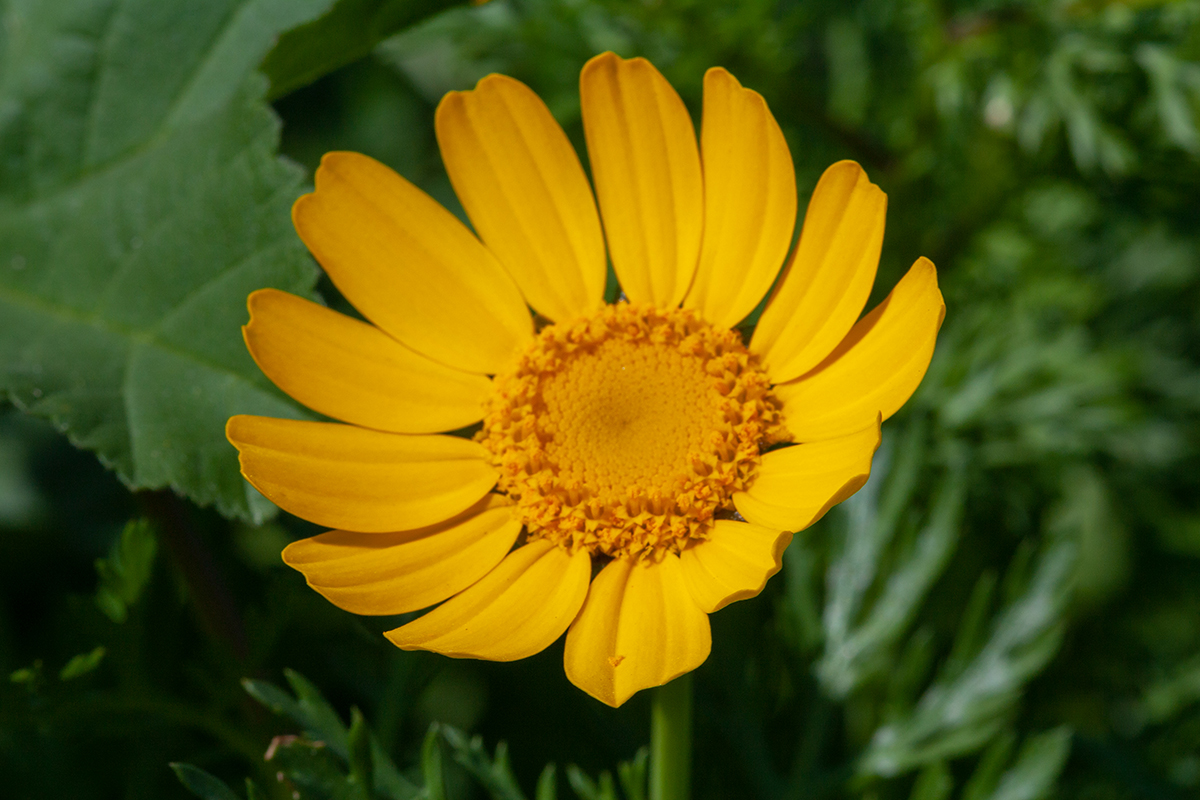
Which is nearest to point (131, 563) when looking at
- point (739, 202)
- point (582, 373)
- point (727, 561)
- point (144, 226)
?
point (144, 226)

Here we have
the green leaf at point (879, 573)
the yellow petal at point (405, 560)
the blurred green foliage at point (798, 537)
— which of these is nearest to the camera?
the yellow petal at point (405, 560)

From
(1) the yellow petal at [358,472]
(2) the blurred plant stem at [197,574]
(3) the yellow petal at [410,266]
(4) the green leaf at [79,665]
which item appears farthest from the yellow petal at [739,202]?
(4) the green leaf at [79,665]

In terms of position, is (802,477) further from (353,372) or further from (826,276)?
(353,372)

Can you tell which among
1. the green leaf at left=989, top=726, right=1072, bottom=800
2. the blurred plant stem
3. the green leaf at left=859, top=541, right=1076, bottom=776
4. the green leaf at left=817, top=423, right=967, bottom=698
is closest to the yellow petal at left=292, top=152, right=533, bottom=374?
the blurred plant stem

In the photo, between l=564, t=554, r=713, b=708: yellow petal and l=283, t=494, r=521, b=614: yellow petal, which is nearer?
l=564, t=554, r=713, b=708: yellow petal

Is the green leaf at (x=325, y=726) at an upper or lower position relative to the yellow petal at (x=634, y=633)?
lower

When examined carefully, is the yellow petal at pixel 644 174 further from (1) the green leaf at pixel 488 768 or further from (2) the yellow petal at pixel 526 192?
(1) the green leaf at pixel 488 768

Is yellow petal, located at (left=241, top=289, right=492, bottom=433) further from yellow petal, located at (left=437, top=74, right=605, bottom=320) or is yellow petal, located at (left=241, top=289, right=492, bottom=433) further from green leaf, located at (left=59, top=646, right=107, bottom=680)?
green leaf, located at (left=59, top=646, right=107, bottom=680)
